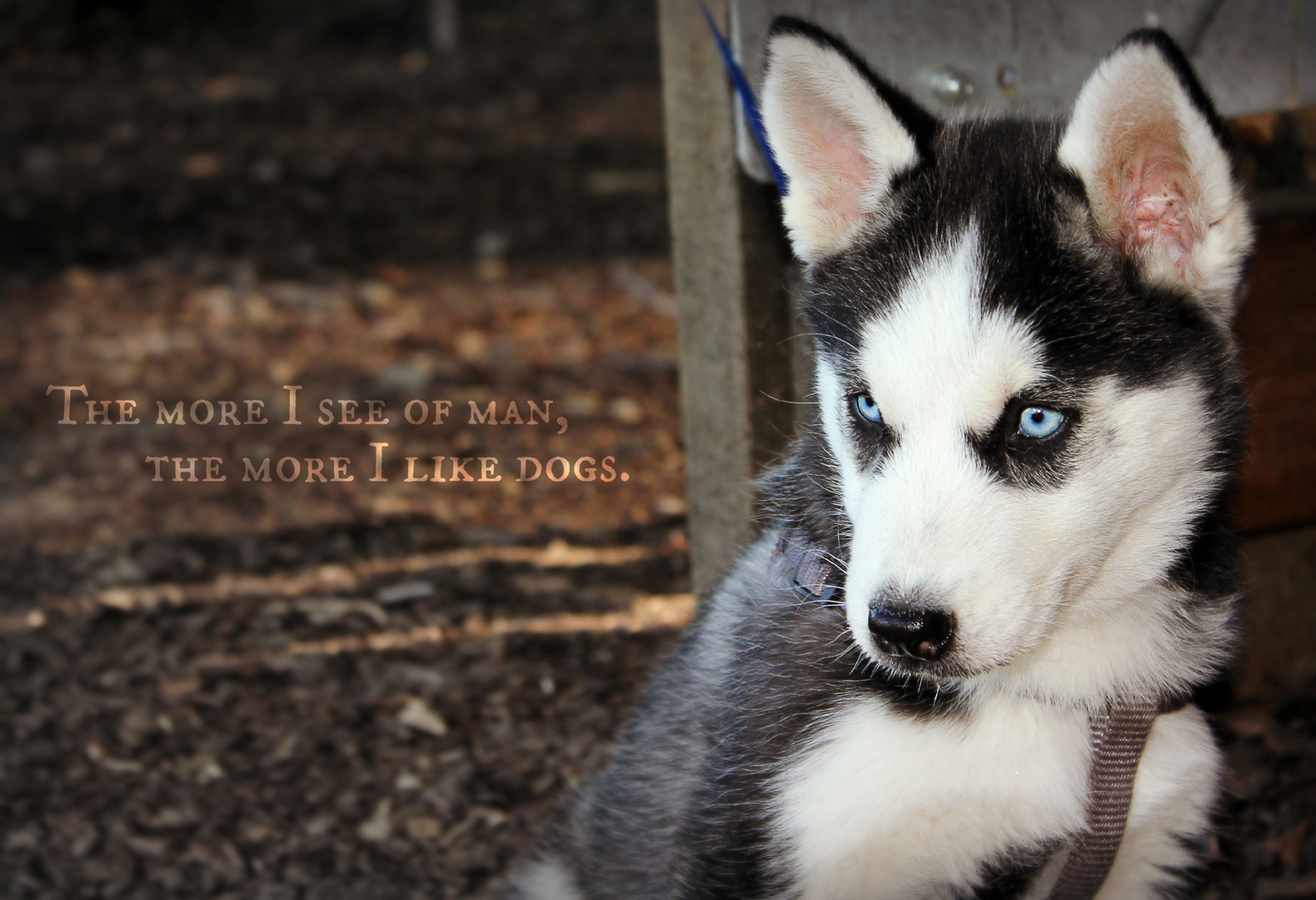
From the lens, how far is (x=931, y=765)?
2.05 metres

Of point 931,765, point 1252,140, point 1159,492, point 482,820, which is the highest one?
point 1252,140

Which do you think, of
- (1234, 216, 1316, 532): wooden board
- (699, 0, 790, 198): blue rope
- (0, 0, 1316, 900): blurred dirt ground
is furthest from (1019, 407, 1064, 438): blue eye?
(1234, 216, 1316, 532): wooden board

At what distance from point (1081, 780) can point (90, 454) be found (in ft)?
18.3

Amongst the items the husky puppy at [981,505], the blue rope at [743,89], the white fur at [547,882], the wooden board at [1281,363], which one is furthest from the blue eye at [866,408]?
the wooden board at [1281,363]

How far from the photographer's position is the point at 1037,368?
1862mm

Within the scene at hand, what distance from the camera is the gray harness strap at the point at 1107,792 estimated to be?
211cm

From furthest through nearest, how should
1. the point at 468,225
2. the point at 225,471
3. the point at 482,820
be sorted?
the point at 468,225 < the point at 225,471 < the point at 482,820

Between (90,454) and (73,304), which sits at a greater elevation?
(73,304)

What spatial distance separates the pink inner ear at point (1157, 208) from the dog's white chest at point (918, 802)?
84cm

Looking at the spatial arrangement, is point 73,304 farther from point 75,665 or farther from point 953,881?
point 953,881

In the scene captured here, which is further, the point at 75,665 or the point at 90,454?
the point at 90,454

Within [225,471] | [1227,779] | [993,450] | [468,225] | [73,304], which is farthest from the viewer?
[468,225]

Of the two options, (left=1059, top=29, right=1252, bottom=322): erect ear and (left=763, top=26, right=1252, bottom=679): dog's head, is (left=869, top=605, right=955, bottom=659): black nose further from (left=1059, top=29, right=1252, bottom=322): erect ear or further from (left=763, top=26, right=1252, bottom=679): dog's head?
(left=1059, top=29, right=1252, bottom=322): erect ear

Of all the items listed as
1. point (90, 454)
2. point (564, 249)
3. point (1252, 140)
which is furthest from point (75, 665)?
point (564, 249)
